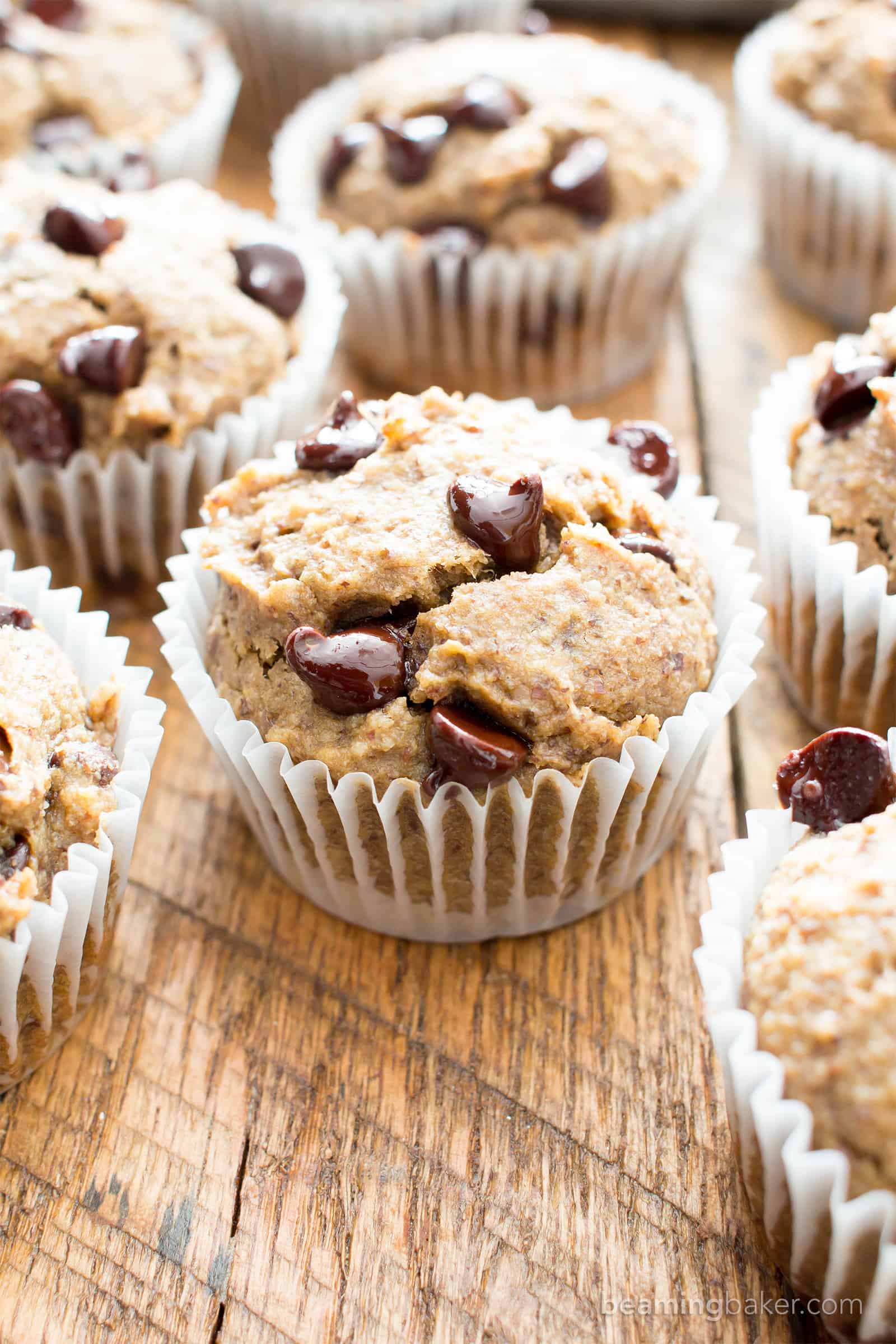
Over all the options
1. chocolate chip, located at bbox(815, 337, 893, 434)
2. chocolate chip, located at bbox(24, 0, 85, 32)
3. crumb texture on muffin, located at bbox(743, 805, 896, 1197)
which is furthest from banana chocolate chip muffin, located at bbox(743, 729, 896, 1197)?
chocolate chip, located at bbox(24, 0, 85, 32)

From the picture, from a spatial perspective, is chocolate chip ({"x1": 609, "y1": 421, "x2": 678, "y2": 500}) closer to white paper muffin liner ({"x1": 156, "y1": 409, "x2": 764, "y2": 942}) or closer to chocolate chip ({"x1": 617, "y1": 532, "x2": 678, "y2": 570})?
white paper muffin liner ({"x1": 156, "y1": 409, "x2": 764, "y2": 942})

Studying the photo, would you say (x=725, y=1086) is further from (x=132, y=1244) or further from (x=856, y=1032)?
(x=132, y=1244)

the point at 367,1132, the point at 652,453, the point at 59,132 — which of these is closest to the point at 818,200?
the point at 652,453

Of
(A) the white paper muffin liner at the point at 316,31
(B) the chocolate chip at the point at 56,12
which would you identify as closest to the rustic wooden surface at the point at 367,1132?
(B) the chocolate chip at the point at 56,12

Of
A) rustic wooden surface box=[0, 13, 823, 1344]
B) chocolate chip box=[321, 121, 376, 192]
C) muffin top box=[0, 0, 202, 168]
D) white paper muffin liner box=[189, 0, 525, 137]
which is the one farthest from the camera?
white paper muffin liner box=[189, 0, 525, 137]

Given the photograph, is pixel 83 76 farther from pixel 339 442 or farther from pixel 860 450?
pixel 860 450

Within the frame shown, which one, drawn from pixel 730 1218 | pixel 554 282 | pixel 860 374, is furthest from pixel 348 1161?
pixel 554 282
